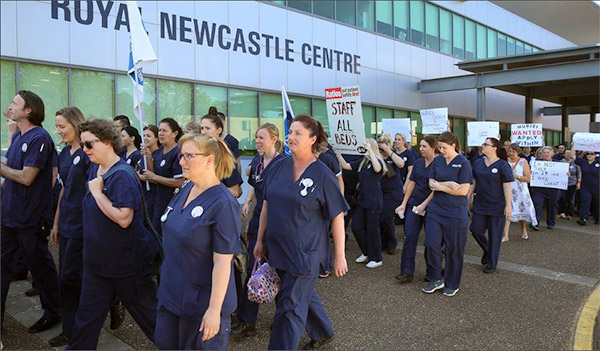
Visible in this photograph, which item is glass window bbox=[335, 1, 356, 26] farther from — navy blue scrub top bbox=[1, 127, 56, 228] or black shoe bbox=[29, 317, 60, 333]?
black shoe bbox=[29, 317, 60, 333]

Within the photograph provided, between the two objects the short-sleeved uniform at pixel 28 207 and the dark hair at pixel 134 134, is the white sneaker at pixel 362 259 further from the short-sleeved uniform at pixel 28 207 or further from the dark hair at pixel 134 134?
the short-sleeved uniform at pixel 28 207

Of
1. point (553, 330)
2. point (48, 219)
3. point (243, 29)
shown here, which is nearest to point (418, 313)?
point (553, 330)

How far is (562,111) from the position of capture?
26.4 metres

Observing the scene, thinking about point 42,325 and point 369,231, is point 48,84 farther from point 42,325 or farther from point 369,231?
point 369,231

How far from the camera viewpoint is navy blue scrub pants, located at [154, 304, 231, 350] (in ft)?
8.34

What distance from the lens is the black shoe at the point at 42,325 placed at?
4191mm

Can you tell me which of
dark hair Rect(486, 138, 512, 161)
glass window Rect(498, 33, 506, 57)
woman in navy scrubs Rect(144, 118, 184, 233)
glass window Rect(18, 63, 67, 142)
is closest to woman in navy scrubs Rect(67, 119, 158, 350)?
woman in navy scrubs Rect(144, 118, 184, 233)

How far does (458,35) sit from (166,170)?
19.2m

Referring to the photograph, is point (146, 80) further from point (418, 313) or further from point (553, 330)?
point (553, 330)

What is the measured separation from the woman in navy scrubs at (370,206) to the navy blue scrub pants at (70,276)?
397 centimetres

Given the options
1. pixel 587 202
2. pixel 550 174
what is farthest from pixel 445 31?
pixel 550 174

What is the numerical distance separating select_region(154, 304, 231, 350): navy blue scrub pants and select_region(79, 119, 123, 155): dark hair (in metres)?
1.31

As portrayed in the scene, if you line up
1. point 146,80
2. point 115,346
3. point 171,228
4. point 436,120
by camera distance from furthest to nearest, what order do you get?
point 436,120 → point 146,80 → point 115,346 → point 171,228

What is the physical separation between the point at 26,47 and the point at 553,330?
9.84 metres
